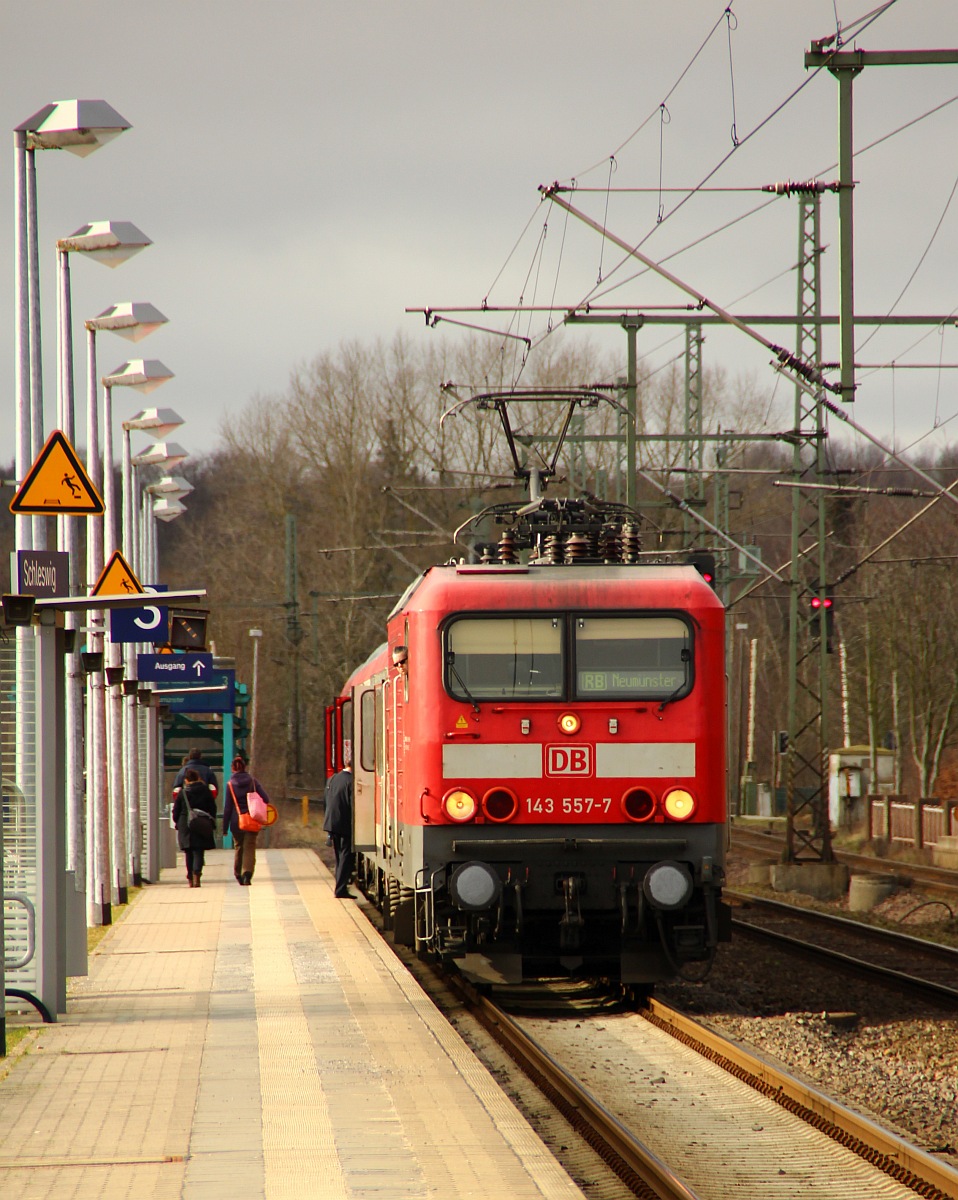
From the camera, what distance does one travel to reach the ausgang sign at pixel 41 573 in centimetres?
1039

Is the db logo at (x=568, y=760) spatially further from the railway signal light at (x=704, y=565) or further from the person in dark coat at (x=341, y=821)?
the person in dark coat at (x=341, y=821)

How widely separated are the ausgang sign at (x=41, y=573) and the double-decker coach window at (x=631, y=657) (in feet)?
11.3

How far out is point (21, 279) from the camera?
13836 millimetres

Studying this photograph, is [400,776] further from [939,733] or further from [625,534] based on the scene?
[939,733]

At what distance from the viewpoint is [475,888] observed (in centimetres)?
1089

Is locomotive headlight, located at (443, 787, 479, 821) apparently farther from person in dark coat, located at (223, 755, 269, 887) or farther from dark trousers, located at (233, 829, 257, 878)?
dark trousers, located at (233, 829, 257, 878)

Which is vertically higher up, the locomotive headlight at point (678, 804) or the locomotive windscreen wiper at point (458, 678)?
the locomotive windscreen wiper at point (458, 678)

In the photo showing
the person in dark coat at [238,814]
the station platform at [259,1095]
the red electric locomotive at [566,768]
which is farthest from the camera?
the person in dark coat at [238,814]

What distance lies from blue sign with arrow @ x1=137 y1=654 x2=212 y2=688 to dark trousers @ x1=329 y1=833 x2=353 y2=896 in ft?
10.6

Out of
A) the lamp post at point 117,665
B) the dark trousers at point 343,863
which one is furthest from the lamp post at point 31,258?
the dark trousers at point 343,863

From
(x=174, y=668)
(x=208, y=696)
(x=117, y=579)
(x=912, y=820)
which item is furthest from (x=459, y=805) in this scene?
(x=912, y=820)

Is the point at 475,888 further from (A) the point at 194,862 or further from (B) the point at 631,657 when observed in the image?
(A) the point at 194,862

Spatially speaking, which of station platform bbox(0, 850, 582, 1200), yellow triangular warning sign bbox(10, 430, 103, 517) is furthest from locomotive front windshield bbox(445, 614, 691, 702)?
yellow triangular warning sign bbox(10, 430, 103, 517)

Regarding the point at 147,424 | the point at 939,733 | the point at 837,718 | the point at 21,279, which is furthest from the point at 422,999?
the point at 837,718
